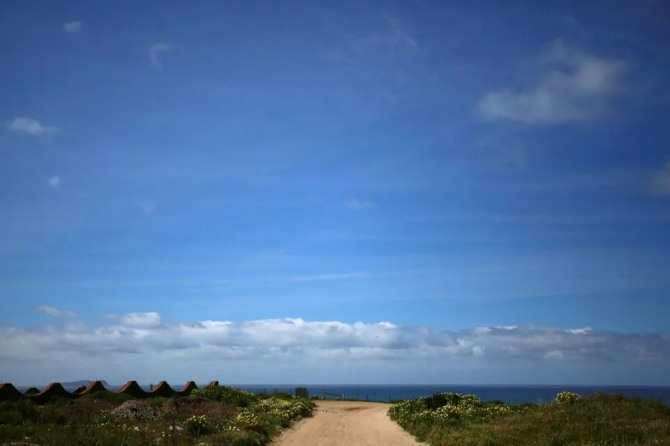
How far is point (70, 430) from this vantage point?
22.6m

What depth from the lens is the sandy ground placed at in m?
25.8

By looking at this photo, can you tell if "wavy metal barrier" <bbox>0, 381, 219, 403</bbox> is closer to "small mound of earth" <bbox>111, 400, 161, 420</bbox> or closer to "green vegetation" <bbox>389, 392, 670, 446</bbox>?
"small mound of earth" <bbox>111, 400, 161, 420</bbox>

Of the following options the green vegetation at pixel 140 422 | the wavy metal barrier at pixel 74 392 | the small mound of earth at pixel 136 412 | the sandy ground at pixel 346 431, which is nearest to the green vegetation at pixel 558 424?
the sandy ground at pixel 346 431

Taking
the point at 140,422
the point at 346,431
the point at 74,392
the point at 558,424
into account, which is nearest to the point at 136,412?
the point at 140,422

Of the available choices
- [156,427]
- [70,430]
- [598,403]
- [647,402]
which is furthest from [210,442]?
[647,402]

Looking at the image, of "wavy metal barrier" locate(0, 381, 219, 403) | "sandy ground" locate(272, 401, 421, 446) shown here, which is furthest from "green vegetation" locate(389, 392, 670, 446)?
"wavy metal barrier" locate(0, 381, 219, 403)

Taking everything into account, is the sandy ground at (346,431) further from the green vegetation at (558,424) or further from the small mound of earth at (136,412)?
the small mound of earth at (136,412)

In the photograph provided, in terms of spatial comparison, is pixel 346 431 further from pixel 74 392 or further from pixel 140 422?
pixel 74 392

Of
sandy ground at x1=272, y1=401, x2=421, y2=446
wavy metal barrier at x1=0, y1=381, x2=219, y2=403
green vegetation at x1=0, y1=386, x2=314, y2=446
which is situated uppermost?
wavy metal barrier at x1=0, y1=381, x2=219, y2=403

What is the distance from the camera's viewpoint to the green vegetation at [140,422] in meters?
21.2

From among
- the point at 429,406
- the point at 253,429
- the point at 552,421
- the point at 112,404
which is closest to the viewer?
the point at 552,421

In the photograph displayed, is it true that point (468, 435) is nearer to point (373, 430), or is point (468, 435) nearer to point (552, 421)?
point (552, 421)

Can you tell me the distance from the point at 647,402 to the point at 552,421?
19.9ft

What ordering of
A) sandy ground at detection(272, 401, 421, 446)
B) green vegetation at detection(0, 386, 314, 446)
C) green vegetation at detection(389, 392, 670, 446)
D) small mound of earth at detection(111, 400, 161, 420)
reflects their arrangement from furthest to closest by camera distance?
small mound of earth at detection(111, 400, 161, 420) → sandy ground at detection(272, 401, 421, 446) → green vegetation at detection(0, 386, 314, 446) → green vegetation at detection(389, 392, 670, 446)
